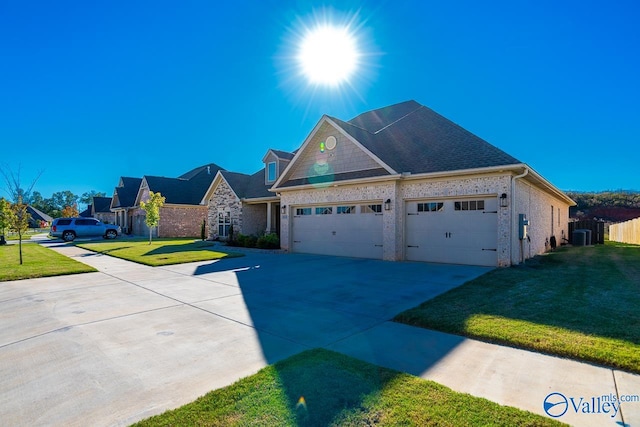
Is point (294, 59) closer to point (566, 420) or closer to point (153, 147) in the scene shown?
point (566, 420)

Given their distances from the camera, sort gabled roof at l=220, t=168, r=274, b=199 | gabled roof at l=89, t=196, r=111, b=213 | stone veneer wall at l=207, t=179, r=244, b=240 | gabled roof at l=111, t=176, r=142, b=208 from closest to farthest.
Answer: gabled roof at l=220, t=168, r=274, b=199
stone veneer wall at l=207, t=179, r=244, b=240
gabled roof at l=111, t=176, r=142, b=208
gabled roof at l=89, t=196, r=111, b=213

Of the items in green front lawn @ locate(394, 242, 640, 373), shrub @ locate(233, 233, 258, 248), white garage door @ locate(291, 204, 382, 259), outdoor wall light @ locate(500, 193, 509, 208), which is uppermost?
outdoor wall light @ locate(500, 193, 509, 208)

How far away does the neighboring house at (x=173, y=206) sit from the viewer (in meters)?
28.3

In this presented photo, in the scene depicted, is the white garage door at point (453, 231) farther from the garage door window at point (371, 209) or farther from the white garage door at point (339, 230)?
the white garage door at point (339, 230)

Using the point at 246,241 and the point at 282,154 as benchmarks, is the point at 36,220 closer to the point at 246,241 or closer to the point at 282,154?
the point at 246,241

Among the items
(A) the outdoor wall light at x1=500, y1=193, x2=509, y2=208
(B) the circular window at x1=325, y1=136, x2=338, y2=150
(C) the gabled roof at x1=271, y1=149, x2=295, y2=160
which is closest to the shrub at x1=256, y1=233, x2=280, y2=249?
(C) the gabled roof at x1=271, y1=149, x2=295, y2=160

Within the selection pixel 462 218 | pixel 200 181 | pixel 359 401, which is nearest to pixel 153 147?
pixel 200 181

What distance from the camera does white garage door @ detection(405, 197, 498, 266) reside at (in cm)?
1088

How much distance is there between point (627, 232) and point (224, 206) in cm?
3015

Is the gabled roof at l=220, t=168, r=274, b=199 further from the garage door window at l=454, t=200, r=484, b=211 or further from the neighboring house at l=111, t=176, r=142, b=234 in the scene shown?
the neighboring house at l=111, t=176, r=142, b=234

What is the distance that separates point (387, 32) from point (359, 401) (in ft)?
46.6

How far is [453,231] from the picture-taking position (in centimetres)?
1159

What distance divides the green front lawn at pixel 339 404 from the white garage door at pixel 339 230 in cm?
1006

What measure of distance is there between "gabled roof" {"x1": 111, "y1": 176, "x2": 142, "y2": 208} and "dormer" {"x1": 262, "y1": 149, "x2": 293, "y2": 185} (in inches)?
795
